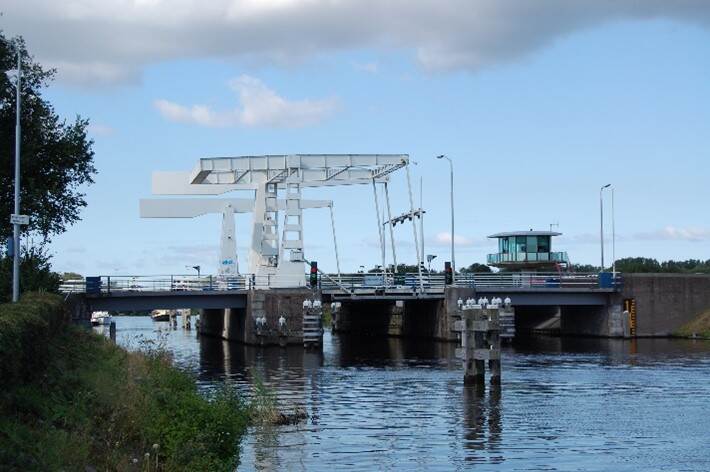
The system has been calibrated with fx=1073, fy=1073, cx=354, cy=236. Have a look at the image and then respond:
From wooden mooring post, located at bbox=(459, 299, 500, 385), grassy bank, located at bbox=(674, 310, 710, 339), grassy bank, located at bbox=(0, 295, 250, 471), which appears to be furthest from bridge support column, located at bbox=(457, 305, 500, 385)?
grassy bank, located at bbox=(674, 310, 710, 339)

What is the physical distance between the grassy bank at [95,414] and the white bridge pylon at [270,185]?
111ft

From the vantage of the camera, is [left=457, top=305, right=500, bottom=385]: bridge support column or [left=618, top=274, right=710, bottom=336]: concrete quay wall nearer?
[left=457, top=305, right=500, bottom=385]: bridge support column

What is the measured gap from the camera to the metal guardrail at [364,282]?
5353cm

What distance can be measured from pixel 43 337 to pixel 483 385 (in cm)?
1612

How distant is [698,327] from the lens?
61.8m

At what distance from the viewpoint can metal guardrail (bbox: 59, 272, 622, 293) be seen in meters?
53.5

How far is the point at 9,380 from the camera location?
1452 centimetres

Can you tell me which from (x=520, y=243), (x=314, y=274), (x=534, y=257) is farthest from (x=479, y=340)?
(x=520, y=243)

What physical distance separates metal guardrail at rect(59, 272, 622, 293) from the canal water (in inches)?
278

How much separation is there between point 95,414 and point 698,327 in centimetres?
5121

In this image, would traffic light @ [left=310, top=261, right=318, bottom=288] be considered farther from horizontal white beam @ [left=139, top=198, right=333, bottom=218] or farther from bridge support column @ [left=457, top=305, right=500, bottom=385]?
bridge support column @ [left=457, top=305, right=500, bottom=385]

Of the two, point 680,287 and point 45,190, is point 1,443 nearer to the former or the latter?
point 45,190

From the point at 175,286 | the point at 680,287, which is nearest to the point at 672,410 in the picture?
the point at 175,286

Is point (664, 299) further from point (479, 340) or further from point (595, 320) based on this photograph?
point (479, 340)
